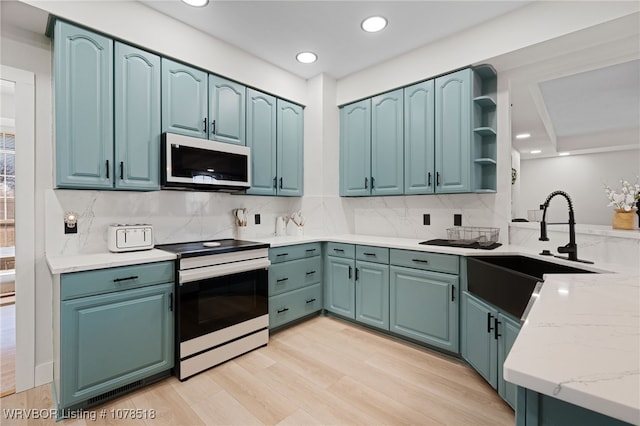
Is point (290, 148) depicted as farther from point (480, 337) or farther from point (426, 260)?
point (480, 337)

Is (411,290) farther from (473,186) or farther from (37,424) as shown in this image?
(37,424)

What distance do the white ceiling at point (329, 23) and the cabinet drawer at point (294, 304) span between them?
92.6 inches

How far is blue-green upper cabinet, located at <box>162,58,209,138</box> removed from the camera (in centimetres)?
245

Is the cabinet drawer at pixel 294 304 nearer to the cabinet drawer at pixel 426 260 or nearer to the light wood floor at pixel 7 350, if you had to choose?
the cabinet drawer at pixel 426 260

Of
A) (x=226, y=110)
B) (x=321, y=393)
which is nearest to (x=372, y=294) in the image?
(x=321, y=393)

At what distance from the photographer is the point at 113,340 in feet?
6.20

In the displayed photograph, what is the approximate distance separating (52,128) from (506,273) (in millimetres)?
3145

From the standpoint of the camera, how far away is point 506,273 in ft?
6.04

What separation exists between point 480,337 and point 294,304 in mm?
1614

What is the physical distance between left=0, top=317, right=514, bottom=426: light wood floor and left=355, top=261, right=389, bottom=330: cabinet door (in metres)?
0.33

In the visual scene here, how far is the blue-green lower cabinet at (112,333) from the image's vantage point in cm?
175

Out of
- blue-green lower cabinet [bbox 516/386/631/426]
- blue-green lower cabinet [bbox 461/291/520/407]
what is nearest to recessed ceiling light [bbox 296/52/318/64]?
blue-green lower cabinet [bbox 461/291/520/407]

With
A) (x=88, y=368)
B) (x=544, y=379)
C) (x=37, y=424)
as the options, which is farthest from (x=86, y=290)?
(x=544, y=379)

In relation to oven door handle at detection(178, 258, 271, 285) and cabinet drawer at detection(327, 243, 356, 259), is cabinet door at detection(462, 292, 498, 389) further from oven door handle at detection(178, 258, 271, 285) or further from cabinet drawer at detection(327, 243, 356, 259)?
oven door handle at detection(178, 258, 271, 285)
